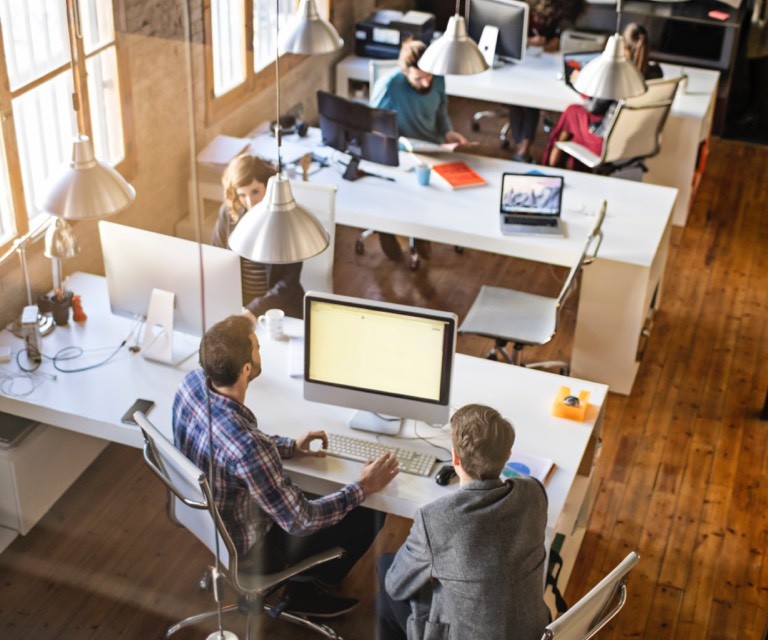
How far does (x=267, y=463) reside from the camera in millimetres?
2613

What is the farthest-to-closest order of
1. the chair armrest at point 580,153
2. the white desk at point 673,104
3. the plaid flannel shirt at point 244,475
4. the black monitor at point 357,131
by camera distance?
1. the white desk at point 673,104
2. the chair armrest at point 580,153
3. the black monitor at point 357,131
4. the plaid flannel shirt at point 244,475

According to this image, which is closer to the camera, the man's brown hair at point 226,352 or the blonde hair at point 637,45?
the man's brown hair at point 226,352

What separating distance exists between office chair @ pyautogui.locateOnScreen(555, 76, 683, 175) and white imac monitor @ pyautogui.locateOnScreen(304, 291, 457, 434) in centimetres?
264

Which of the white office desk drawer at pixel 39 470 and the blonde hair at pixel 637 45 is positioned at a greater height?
the blonde hair at pixel 637 45

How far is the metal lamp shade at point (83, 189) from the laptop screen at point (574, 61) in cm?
377

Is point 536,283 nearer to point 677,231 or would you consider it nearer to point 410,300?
point 410,300

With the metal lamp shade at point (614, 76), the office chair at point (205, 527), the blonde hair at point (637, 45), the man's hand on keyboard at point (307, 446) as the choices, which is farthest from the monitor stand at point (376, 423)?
the blonde hair at point (637, 45)

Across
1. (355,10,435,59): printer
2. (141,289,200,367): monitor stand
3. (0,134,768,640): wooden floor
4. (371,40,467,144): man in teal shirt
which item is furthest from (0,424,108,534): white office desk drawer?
(355,10,435,59): printer

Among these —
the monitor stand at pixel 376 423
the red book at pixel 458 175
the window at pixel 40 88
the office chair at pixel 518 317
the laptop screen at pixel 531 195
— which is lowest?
the office chair at pixel 518 317

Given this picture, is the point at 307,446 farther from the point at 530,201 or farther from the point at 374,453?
the point at 530,201

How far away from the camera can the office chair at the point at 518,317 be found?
4.03 m

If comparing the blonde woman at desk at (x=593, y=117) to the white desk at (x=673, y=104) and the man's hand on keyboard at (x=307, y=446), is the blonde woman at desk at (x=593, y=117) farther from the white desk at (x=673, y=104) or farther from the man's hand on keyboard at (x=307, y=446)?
the man's hand on keyboard at (x=307, y=446)

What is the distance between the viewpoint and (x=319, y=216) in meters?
3.99

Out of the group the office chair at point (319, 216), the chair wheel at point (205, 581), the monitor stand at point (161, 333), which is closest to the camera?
the chair wheel at point (205, 581)
